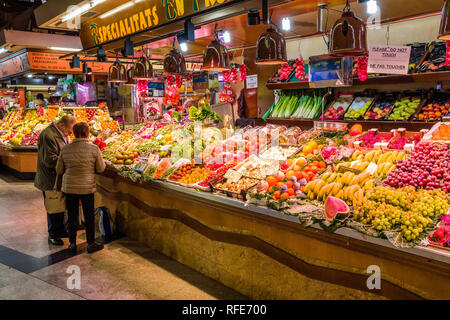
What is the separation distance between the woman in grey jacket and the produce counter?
227 inches

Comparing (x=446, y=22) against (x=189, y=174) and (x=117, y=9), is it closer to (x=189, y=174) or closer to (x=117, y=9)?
(x=189, y=174)

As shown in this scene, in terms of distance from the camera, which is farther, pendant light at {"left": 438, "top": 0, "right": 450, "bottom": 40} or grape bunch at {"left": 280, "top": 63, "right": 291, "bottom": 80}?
grape bunch at {"left": 280, "top": 63, "right": 291, "bottom": 80}

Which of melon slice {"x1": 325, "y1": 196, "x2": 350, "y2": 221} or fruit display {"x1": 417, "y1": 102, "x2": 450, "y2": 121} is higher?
fruit display {"x1": 417, "y1": 102, "x2": 450, "y2": 121}

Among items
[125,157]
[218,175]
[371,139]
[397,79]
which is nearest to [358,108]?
[397,79]

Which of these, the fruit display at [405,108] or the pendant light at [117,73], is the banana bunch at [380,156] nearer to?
the fruit display at [405,108]

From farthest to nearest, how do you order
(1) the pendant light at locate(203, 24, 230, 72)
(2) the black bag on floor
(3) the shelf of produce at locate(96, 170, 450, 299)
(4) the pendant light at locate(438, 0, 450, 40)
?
(2) the black bag on floor
(1) the pendant light at locate(203, 24, 230, 72)
(3) the shelf of produce at locate(96, 170, 450, 299)
(4) the pendant light at locate(438, 0, 450, 40)

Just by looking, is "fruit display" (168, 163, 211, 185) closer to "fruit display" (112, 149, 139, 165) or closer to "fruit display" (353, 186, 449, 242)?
"fruit display" (112, 149, 139, 165)

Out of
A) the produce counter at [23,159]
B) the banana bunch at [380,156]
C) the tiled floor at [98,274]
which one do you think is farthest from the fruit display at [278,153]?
the produce counter at [23,159]

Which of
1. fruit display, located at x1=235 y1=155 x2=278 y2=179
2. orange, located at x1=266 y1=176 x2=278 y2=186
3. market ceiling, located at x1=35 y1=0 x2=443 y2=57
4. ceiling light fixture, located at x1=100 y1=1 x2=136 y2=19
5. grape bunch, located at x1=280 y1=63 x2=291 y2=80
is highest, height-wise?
ceiling light fixture, located at x1=100 y1=1 x2=136 y2=19

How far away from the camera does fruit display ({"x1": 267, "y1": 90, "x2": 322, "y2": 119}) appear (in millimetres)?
7891

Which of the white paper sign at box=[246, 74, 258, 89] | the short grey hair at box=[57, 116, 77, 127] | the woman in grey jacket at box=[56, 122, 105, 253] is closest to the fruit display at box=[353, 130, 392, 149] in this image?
the woman in grey jacket at box=[56, 122, 105, 253]

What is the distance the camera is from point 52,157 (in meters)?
5.39

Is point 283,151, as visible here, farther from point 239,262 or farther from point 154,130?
point 154,130

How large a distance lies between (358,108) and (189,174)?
3944mm
